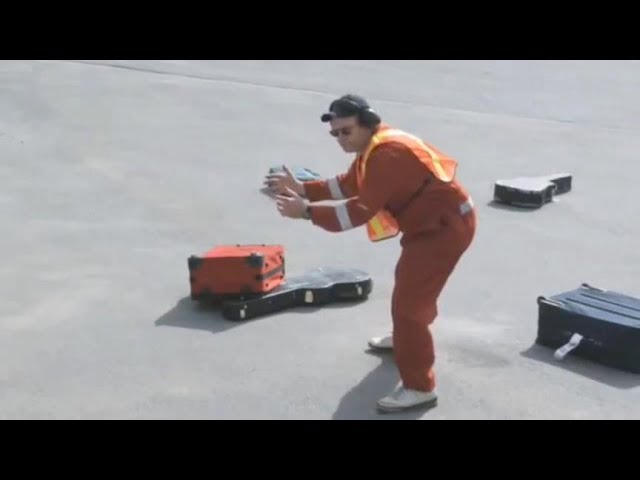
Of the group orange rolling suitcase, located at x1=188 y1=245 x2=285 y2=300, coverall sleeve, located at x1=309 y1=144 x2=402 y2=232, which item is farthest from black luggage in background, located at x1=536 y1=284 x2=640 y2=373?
orange rolling suitcase, located at x1=188 y1=245 x2=285 y2=300

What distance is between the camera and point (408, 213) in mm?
4707

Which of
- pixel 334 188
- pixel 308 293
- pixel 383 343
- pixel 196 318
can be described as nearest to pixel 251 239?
pixel 308 293

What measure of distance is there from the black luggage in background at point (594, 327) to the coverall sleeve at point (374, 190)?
4.57 ft

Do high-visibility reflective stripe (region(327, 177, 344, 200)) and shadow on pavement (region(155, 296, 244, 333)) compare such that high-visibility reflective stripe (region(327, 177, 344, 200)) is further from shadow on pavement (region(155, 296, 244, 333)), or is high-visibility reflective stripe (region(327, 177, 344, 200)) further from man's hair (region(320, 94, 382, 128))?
shadow on pavement (region(155, 296, 244, 333))

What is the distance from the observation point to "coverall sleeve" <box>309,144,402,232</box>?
14.9ft

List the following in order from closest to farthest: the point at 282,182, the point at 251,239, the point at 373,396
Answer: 1. the point at 373,396
2. the point at 282,182
3. the point at 251,239

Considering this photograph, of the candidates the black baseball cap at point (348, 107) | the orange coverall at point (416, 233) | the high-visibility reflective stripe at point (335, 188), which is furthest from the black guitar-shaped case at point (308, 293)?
the black baseball cap at point (348, 107)

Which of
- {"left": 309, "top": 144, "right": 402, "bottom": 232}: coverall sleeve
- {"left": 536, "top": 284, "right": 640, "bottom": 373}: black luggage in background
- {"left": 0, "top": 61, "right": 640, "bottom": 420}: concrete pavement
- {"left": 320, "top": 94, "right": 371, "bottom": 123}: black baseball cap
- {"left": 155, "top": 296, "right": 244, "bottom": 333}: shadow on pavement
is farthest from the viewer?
{"left": 155, "top": 296, "right": 244, "bottom": 333}: shadow on pavement

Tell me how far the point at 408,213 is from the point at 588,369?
1429 mm

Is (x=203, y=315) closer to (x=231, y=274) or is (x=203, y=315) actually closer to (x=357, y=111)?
(x=231, y=274)

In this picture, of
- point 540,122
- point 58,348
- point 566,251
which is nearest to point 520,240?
point 566,251

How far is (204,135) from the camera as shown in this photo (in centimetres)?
1011

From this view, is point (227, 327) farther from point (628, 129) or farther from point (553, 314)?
point (628, 129)

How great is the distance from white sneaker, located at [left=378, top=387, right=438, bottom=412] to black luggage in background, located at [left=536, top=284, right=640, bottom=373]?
2.96 ft
